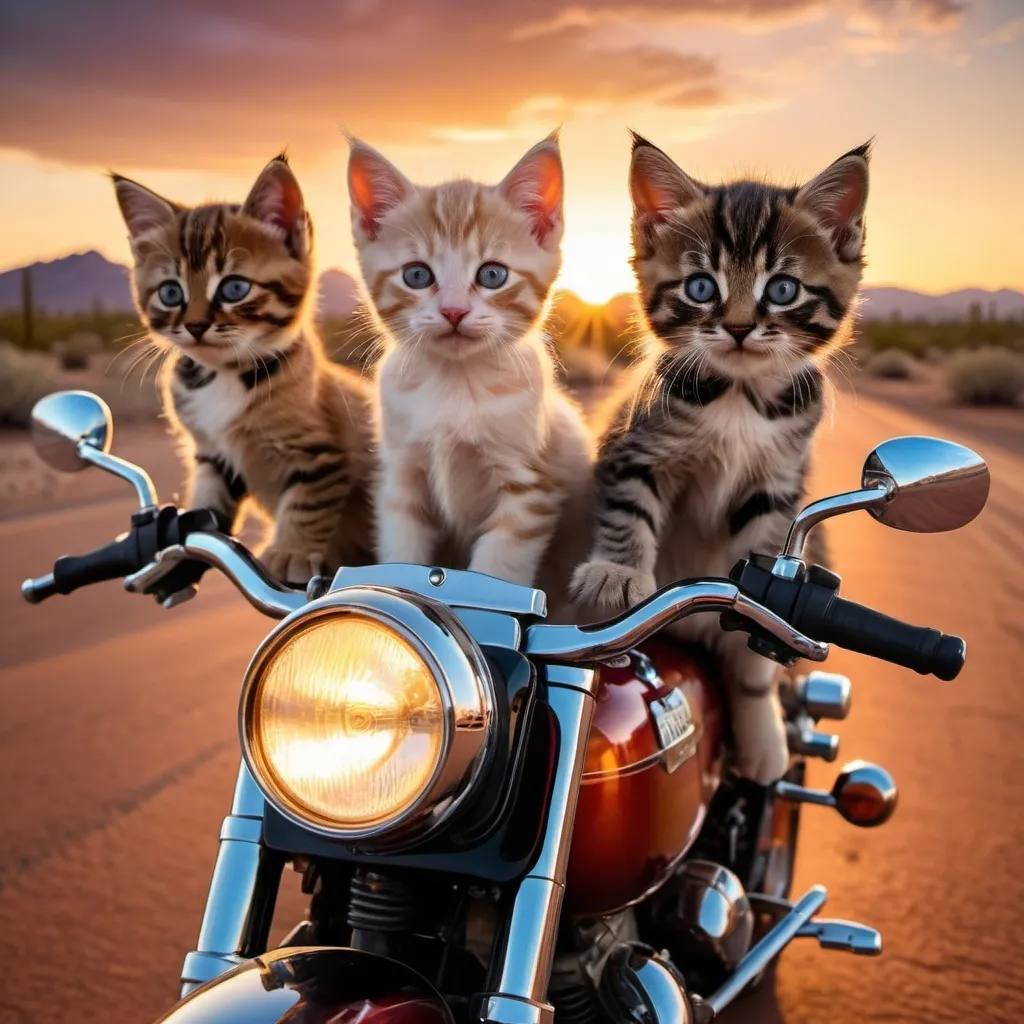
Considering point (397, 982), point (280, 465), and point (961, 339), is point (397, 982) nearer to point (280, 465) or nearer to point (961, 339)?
point (280, 465)

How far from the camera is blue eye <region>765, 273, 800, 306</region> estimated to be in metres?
1.70

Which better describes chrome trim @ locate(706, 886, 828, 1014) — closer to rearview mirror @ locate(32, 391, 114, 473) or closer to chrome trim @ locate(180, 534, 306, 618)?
chrome trim @ locate(180, 534, 306, 618)

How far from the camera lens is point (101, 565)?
1674mm

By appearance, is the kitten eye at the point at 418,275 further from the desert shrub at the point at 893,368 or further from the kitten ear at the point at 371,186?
the desert shrub at the point at 893,368

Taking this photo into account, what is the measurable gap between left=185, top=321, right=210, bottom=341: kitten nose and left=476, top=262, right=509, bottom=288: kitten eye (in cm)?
48

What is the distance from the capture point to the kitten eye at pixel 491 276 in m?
1.74

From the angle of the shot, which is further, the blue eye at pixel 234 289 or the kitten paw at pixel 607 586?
the blue eye at pixel 234 289

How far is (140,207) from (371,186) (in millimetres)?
473

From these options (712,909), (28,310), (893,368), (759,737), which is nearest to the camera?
(712,909)

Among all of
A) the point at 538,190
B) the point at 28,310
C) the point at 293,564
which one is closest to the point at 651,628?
the point at 293,564

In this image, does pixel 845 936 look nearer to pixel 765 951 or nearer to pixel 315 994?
pixel 765 951

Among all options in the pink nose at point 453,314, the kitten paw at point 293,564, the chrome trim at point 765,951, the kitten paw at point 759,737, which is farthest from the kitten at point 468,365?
the chrome trim at point 765,951

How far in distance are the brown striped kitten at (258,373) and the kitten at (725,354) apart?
0.53 meters

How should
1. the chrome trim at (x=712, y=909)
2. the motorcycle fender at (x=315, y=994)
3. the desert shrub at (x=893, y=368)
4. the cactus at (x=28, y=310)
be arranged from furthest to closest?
1. the desert shrub at (x=893, y=368)
2. the cactus at (x=28, y=310)
3. the chrome trim at (x=712, y=909)
4. the motorcycle fender at (x=315, y=994)
